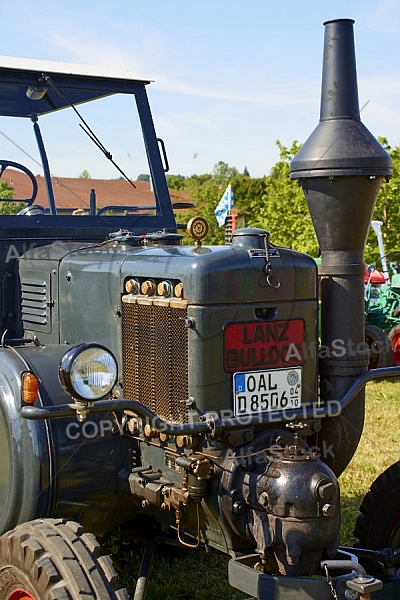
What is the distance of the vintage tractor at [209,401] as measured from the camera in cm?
315

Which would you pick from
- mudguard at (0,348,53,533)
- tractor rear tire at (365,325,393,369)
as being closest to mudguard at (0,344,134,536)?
mudguard at (0,348,53,533)

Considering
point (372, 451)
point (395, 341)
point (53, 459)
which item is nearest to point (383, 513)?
point (53, 459)

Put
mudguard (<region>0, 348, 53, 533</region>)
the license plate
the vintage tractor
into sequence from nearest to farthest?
the vintage tractor, the license plate, mudguard (<region>0, 348, 53, 533</region>)

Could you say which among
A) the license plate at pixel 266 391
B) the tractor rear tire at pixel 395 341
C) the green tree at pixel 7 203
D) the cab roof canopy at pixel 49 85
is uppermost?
the cab roof canopy at pixel 49 85

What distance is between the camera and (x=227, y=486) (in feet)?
10.8

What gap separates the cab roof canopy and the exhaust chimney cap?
1775 mm

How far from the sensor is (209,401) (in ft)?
11.0

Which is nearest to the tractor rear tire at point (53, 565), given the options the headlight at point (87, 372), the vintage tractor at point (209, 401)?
the vintage tractor at point (209, 401)

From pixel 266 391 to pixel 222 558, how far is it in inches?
81.8

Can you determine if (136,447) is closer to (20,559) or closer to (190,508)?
(190,508)

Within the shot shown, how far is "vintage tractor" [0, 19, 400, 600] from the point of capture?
315cm

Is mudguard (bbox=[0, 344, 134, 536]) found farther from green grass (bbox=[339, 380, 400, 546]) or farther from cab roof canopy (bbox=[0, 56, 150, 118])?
green grass (bbox=[339, 380, 400, 546])

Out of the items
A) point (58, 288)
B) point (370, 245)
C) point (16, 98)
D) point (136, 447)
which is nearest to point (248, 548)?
point (136, 447)

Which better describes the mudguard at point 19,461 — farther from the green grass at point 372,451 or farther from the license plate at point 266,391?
the green grass at point 372,451
